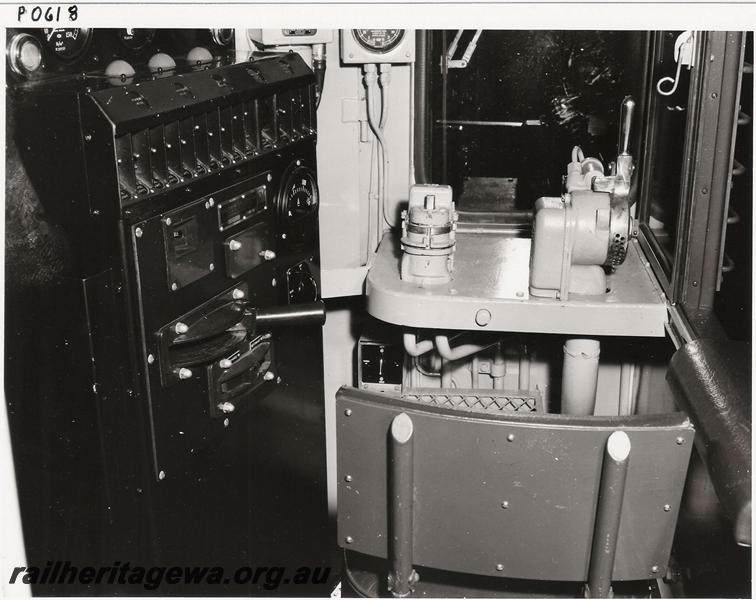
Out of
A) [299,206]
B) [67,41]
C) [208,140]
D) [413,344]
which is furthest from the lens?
[413,344]

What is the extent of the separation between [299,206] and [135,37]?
0.55m

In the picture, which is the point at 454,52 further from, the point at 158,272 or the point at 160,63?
the point at 158,272

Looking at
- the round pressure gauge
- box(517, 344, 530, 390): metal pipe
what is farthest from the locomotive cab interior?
box(517, 344, 530, 390): metal pipe

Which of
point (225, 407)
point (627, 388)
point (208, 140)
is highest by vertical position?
point (208, 140)

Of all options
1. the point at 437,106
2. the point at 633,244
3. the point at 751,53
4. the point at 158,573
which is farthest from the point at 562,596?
the point at 437,106

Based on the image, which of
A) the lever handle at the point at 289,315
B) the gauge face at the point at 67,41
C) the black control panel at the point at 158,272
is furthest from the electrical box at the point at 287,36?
the lever handle at the point at 289,315

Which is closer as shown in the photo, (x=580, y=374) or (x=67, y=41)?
(x=67, y=41)

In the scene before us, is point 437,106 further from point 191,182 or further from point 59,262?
point 59,262

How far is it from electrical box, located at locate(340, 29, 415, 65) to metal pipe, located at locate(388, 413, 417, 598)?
5.57 feet

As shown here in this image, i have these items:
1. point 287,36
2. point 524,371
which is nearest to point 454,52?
point 287,36

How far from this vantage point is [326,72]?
2711mm

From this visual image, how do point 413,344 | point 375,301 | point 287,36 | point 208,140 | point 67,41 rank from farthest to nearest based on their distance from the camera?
point 413,344, point 287,36, point 375,301, point 208,140, point 67,41

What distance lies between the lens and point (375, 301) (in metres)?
2.33

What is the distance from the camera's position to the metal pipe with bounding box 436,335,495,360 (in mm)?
2506
